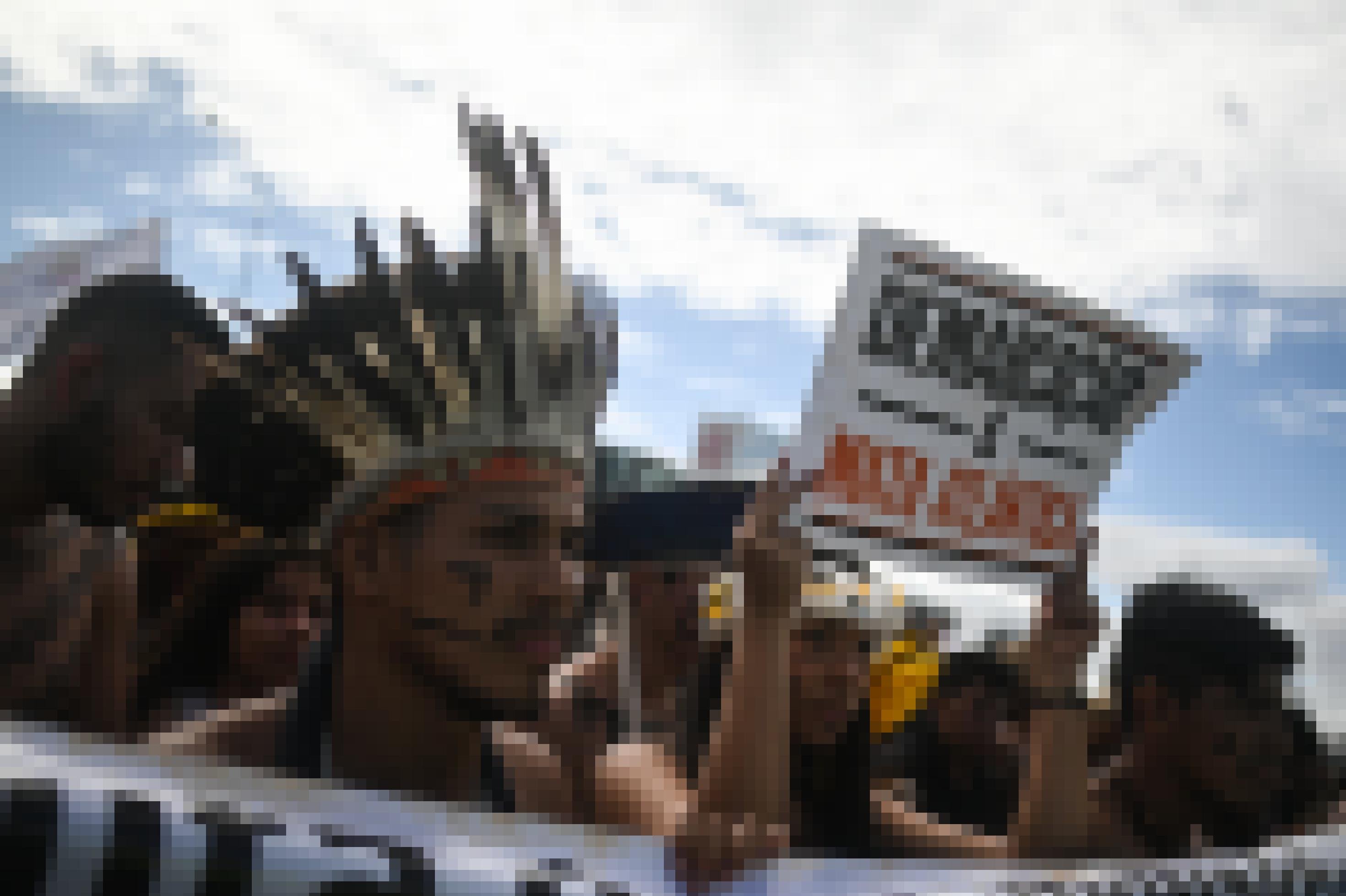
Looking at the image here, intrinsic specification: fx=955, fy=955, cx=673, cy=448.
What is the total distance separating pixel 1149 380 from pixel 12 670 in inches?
134

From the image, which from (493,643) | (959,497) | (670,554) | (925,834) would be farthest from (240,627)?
(959,497)

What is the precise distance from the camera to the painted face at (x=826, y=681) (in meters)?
3.09

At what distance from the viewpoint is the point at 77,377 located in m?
3.70

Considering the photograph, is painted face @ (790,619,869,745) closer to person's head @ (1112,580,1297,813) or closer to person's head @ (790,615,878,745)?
person's head @ (790,615,878,745)

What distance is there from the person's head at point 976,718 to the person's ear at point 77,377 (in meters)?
4.97

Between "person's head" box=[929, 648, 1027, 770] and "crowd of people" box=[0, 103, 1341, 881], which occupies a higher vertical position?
"crowd of people" box=[0, 103, 1341, 881]

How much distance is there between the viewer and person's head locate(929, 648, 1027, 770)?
6.23 m

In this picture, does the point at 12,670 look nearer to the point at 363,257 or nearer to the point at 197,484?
the point at 197,484

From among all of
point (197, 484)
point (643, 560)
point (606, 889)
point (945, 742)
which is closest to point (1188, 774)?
point (945, 742)

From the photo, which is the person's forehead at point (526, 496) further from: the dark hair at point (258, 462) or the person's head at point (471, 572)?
the dark hair at point (258, 462)

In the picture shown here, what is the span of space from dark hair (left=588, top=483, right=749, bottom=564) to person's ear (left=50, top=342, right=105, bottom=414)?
6.79 feet

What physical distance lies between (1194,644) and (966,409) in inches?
187

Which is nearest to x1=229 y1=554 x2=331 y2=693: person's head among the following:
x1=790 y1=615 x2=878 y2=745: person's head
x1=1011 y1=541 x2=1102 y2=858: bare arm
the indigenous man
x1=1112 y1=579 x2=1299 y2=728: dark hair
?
the indigenous man

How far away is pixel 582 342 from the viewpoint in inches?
110
